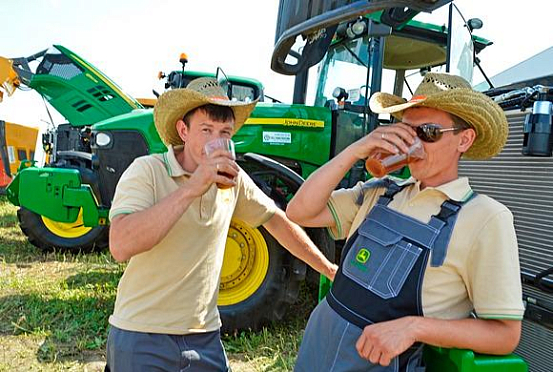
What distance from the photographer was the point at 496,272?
52.7 inches

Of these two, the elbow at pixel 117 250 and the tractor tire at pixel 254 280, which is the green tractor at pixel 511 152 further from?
the tractor tire at pixel 254 280

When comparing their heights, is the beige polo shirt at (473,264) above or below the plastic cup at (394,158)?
below

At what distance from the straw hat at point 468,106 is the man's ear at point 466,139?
0.8 inches

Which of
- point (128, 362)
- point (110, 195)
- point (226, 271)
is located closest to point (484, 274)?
point (128, 362)

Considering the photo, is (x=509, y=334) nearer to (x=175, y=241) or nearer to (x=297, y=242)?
(x=297, y=242)

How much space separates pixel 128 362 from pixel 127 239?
0.49 meters

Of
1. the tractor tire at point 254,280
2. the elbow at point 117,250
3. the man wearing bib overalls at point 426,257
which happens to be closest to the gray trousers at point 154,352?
the elbow at point 117,250

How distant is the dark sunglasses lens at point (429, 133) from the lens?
153cm

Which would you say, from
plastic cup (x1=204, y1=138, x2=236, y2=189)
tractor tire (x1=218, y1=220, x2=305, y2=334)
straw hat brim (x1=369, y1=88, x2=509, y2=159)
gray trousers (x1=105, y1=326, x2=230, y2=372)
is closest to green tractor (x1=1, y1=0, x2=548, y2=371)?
tractor tire (x1=218, y1=220, x2=305, y2=334)

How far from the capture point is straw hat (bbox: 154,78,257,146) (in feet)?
6.34

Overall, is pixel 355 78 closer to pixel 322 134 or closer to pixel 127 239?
pixel 322 134

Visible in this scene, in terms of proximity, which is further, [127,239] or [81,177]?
[81,177]

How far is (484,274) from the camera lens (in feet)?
4.42

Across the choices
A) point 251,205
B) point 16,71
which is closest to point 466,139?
point 251,205
